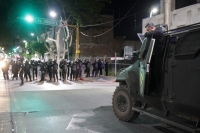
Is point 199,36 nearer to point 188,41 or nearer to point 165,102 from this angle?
point 188,41

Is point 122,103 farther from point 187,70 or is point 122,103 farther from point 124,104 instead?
point 187,70

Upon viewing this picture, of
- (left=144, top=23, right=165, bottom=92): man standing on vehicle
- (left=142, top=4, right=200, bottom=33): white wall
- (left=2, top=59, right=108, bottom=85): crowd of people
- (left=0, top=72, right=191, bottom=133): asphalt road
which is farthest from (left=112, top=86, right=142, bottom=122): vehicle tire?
(left=2, top=59, right=108, bottom=85): crowd of people

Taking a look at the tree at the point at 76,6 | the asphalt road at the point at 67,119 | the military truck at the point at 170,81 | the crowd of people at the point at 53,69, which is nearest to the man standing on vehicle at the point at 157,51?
the military truck at the point at 170,81

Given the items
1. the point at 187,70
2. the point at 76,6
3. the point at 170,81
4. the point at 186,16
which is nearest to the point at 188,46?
the point at 187,70

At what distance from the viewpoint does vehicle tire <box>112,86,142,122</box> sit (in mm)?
6031

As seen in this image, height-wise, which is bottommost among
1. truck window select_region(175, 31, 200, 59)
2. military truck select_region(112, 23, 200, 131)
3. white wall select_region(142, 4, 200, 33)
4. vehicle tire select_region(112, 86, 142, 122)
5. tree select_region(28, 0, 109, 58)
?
vehicle tire select_region(112, 86, 142, 122)

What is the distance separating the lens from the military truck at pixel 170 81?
429cm

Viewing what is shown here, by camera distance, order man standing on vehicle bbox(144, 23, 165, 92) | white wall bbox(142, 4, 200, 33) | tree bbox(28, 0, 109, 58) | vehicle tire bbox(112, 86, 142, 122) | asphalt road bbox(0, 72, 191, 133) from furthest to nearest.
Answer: tree bbox(28, 0, 109, 58) → white wall bbox(142, 4, 200, 33) → vehicle tire bbox(112, 86, 142, 122) → asphalt road bbox(0, 72, 191, 133) → man standing on vehicle bbox(144, 23, 165, 92)

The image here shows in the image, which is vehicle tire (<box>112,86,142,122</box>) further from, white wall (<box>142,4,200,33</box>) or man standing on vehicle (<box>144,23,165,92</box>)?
white wall (<box>142,4,200,33</box>)

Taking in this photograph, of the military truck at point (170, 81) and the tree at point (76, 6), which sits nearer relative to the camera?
the military truck at point (170, 81)

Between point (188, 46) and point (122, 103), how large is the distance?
2.64 m

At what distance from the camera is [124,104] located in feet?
20.8

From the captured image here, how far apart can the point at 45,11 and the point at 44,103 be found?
20.6 m

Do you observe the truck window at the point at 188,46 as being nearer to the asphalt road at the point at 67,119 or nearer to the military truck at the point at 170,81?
the military truck at the point at 170,81
